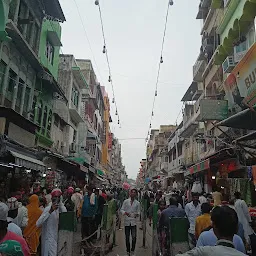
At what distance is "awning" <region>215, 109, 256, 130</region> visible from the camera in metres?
7.35

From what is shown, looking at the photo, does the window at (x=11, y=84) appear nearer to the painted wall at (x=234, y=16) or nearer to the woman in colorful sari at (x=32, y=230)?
the woman in colorful sari at (x=32, y=230)

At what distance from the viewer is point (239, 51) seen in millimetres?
15273

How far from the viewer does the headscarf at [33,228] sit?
21.5ft

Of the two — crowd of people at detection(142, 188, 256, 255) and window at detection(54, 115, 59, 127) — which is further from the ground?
window at detection(54, 115, 59, 127)

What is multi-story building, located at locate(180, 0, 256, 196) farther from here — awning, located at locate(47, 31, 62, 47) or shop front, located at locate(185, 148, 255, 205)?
awning, located at locate(47, 31, 62, 47)

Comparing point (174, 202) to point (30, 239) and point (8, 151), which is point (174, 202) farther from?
point (8, 151)

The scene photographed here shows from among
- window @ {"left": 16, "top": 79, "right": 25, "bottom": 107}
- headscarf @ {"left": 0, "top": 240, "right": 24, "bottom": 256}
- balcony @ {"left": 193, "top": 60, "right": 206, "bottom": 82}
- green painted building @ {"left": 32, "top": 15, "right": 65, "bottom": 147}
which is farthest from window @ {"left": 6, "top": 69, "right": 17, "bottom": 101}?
balcony @ {"left": 193, "top": 60, "right": 206, "bottom": 82}

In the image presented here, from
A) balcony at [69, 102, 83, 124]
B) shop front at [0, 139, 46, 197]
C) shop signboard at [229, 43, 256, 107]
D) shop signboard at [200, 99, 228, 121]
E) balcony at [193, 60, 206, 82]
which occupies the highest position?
balcony at [193, 60, 206, 82]

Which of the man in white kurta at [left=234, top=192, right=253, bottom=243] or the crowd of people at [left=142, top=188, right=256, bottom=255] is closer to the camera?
the crowd of people at [left=142, top=188, right=256, bottom=255]

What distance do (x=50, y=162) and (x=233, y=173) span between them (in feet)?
33.7

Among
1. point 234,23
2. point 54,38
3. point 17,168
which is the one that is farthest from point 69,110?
point 234,23

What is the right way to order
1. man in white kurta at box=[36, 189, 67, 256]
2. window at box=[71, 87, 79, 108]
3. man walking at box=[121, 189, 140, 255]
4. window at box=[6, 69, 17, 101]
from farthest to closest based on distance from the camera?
window at box=[71, 87, 79, 108] → window at box=[6, 69, 17, 101] → man walking at box=[121, 189, 140, 255] → man in white kurta at box=[36, 189, 67, 256]

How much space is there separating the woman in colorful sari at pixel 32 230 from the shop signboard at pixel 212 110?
443 inches

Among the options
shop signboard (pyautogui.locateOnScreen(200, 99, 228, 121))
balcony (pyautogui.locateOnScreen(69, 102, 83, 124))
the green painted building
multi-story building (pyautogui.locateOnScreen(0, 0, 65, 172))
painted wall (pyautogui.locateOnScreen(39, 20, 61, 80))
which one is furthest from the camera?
balcony (pyautogui.locateOnScreen(69, 102, 83, 124))
